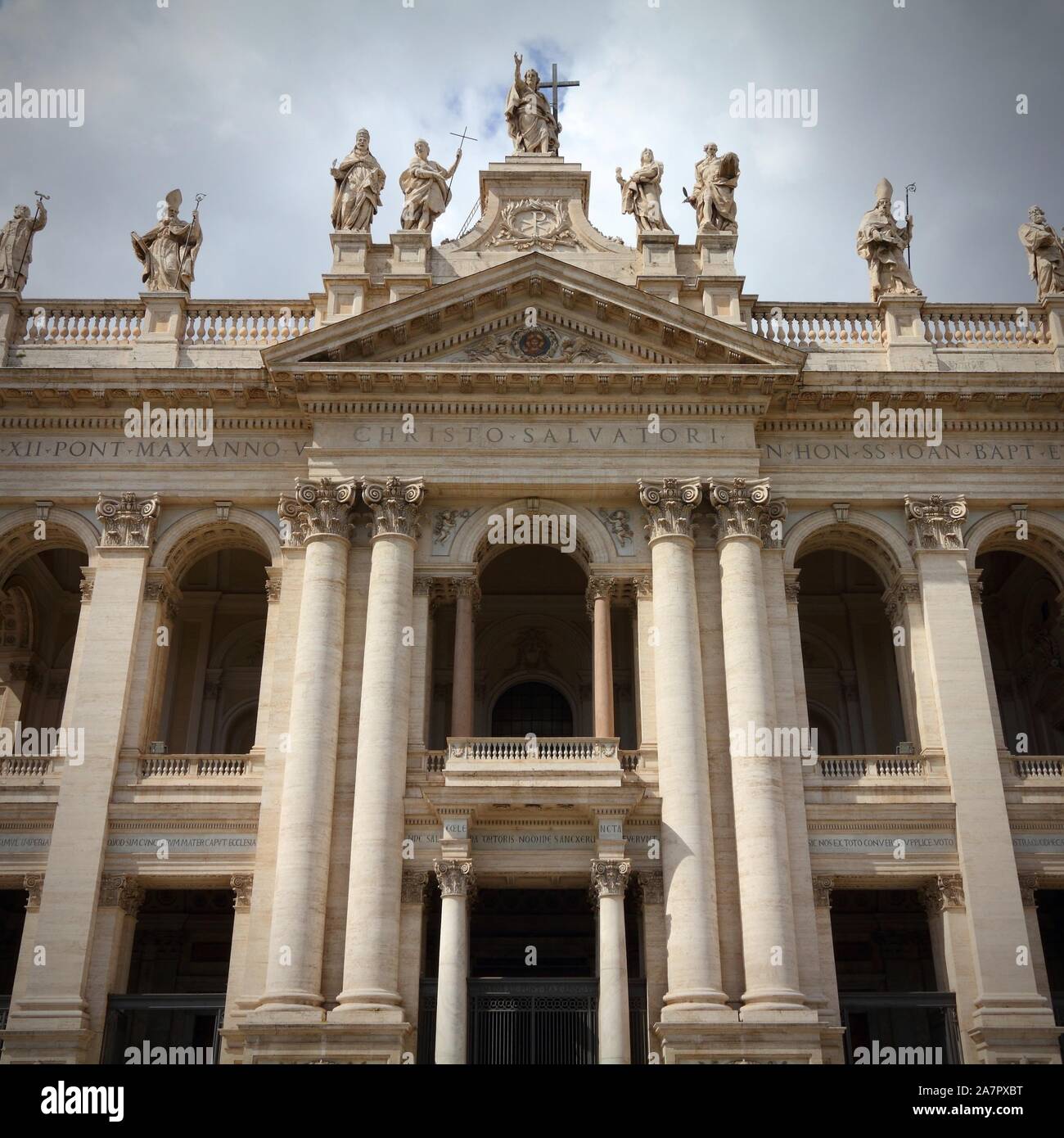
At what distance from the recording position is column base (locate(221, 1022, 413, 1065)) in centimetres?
2225

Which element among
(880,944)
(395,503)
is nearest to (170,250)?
(395,503)

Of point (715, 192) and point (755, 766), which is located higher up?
point (715, 192)

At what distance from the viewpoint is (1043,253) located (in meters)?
31.2

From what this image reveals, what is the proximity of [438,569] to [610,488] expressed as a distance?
169 inches

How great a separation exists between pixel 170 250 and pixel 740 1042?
888 inches

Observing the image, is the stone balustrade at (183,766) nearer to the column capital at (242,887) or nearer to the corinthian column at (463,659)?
the column capital at (242,887)

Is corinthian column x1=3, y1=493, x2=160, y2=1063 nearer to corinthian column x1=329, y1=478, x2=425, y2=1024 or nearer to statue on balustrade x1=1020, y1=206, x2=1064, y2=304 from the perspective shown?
corinthian column x1=329, y1=478, x2=425, y2=1024

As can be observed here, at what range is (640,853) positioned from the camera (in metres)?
24.7

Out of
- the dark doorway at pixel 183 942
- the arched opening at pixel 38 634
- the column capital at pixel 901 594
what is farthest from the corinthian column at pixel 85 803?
the column capital at pixel 901 594

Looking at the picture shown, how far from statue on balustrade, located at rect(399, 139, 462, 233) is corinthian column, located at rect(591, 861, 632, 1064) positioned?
1630 cm

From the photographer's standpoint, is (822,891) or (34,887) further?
(822,891)

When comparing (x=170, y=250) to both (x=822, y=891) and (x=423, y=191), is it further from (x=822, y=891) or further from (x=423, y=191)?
→ (x=822, y=891)
